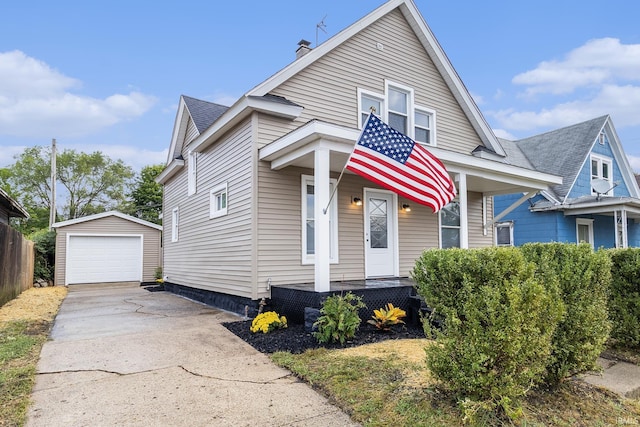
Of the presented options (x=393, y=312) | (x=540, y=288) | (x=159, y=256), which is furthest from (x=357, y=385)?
(x=159, y=256)

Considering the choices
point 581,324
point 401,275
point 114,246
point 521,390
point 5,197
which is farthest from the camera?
point 114,246

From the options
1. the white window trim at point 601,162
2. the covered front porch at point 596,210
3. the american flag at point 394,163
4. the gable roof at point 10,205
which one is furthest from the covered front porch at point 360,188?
the gable roof at point 10,205

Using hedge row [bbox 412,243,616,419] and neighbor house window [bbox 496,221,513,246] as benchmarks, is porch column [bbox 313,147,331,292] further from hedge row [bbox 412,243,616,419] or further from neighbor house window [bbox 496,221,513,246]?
neighbor house window [bbox 496,221,513,246]

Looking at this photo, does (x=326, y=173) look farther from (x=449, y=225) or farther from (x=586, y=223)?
Result: (x=586, y=223)


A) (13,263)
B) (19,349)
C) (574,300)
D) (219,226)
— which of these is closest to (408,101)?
(219,226)

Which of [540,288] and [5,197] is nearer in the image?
[540,288]

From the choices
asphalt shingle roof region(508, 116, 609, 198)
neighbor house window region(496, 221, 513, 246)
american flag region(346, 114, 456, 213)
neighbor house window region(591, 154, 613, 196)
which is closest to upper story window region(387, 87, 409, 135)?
american flag region(346, 114, 456, 213)

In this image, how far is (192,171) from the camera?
33.8ft

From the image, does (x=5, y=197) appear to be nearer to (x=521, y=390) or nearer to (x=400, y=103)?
(x=400, y=103)

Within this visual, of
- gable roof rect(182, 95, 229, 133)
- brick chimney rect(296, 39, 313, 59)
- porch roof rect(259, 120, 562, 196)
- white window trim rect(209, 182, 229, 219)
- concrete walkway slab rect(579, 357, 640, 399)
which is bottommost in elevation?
concrete walkway slab rect(579, 357, 640, 399)

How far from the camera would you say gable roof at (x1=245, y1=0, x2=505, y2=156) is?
24.6ft

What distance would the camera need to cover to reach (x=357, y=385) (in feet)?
11.1

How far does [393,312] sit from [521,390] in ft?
10.3

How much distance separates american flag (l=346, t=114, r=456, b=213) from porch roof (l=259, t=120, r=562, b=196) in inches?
28.2
